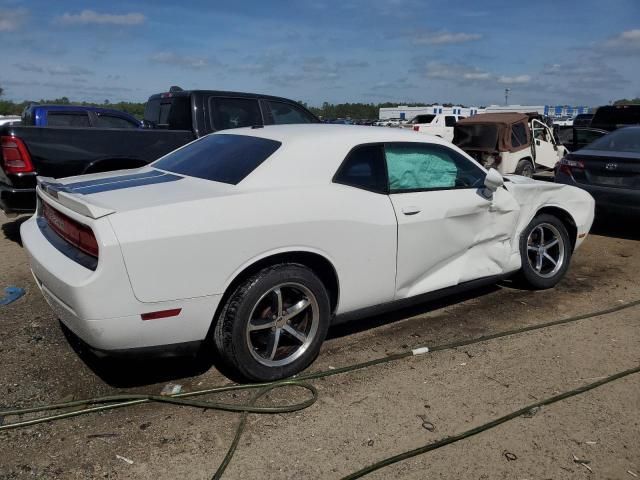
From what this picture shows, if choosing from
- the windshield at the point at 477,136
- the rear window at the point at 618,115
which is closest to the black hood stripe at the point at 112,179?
the windshield at the point at 477,136

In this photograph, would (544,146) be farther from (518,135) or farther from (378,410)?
(378,410)

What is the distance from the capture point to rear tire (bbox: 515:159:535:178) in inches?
493

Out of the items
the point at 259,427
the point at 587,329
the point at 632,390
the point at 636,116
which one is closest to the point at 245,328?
the point at 259,427

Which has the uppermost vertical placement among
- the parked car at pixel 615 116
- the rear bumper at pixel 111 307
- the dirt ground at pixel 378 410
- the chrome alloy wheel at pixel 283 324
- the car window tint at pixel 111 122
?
the parked car at pixel 615 116

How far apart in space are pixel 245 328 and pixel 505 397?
1.60 meters

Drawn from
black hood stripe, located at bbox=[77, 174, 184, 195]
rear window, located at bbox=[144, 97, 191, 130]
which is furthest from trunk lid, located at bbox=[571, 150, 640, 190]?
black hood stripe, located at bbox=[77, 174, 184, 195]

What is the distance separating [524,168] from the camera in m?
12.7

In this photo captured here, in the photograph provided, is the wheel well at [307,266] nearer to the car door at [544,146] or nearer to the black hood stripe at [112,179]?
the black hood stripe at [112,179]

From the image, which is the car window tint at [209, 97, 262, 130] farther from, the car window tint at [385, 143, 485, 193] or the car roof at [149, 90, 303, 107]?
the car window tint at [385, 143, 485, 193]

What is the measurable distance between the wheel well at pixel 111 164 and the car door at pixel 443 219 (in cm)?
347

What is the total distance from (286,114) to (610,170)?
4316mm

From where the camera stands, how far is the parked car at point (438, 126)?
72.3ft

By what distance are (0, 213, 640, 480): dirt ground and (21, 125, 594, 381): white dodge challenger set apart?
38 centimetres

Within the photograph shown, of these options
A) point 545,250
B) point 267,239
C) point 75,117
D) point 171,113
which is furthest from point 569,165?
point 75,117
